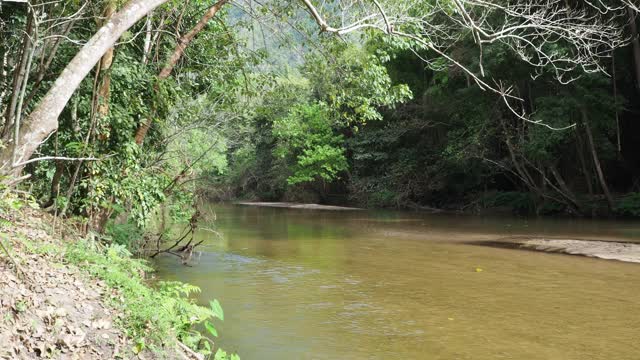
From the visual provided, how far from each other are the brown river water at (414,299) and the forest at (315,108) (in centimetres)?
171

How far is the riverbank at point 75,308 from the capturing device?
4.23 m

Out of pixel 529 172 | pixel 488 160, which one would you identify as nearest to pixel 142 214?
pixel 488 160

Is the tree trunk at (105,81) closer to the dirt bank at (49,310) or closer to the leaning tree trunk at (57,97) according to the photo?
the leaning tree trunk at (57,97)

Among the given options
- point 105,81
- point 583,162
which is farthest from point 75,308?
point 583,162

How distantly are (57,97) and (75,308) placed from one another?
2.47 metres

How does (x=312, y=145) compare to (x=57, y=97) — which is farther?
(x=312, y=145)

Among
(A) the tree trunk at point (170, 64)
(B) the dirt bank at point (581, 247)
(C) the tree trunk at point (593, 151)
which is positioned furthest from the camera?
(C) the tree trunk at point (593, 151)

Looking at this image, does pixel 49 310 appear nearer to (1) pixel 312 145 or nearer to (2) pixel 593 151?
(2) pixel 593 151

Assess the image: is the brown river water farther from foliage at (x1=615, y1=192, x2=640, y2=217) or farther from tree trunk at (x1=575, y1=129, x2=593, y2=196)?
tree trunk at (x1=575, y1=129, x2=593, y2=196)

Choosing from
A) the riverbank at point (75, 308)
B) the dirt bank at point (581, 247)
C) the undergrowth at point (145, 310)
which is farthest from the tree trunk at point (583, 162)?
the riverbank at point (75, 308)

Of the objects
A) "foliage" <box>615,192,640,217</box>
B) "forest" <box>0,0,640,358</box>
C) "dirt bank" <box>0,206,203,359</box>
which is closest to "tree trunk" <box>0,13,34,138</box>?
"forest" <box>0,0,640,358</box>

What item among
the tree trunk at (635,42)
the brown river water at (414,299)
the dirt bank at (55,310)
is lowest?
the brown river water at (414,299)

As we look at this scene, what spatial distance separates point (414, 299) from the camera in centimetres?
970

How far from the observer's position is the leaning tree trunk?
236 inches
